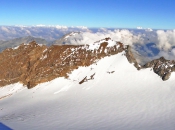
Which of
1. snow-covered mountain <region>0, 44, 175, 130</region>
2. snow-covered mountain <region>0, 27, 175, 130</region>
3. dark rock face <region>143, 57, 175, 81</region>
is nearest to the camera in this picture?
snow-covered mountain <region>0, 44, 175, 130</region>

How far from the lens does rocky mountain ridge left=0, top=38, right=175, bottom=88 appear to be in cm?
6777

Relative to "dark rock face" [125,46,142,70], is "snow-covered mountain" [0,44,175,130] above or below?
below

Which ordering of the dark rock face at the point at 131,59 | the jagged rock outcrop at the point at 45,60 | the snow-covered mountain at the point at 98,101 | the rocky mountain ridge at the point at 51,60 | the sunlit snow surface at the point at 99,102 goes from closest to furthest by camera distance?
the sunlit snow surface at the point at 99,102
the snow-covered mountain at the point at 98,101
the dark rock face at the point at 131,59
the rocky mountain ridge at the point at 51,60
the jagged rock outcrop at the point at 45,60

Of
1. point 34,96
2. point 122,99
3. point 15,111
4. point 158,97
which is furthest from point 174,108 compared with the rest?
point 34,96

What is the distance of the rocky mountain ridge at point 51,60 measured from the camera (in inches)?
2668

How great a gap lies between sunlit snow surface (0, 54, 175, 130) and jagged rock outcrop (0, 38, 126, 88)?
262cm

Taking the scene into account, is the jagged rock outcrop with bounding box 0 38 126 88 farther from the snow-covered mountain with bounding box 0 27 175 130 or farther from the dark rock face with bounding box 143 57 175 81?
the dark rock face with bounding box 143 57 175 81

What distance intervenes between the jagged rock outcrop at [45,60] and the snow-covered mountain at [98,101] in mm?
2240

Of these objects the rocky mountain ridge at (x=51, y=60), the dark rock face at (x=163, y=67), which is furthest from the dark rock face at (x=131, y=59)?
the dark rock face at (x=163, y=67)

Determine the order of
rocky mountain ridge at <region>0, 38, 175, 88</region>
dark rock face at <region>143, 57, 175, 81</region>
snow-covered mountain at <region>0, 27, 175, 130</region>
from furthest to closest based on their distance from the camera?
rocky mountain ridge at <region>0, 38, 175, 88</region>, dark rock face at <region>143, 57, 175, 81</region>, snow-covered mountain at <region>0, 27, 175, 130</region>

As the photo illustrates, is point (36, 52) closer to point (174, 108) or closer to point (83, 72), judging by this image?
point (83, 72)

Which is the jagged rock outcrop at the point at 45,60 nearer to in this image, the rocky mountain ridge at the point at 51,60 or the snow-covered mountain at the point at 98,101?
the rocky mountain ridge at the point at 51,60

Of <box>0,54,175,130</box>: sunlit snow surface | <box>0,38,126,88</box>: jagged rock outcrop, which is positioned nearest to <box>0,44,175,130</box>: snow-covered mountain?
<box>0,54,175,130</box>: sunlit snow surface

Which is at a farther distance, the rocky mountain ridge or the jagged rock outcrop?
the jagged rock outcrop
